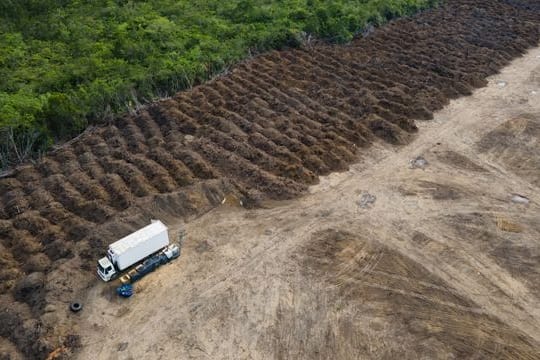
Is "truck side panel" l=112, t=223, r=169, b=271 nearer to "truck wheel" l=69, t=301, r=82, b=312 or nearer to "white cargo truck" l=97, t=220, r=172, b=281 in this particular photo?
"white cargo truck" l=97, t=220, r=172, b=281

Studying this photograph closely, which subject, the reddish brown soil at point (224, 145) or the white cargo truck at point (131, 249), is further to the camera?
the reddish brown soil at point (224, 145)

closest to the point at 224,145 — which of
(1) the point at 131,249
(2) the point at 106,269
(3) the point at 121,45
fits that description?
(1) the point at 131,249

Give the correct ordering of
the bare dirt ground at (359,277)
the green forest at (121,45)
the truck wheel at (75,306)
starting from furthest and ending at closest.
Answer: the green forest at (121,45) → the truck wheel at (75,306) → the bare dirt ground at (359,277)

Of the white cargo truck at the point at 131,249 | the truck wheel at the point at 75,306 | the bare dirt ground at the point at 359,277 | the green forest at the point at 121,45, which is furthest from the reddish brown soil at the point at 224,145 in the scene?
the bare dirt ground at the point at 359,277

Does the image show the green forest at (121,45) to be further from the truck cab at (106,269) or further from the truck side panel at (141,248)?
the truck side panel at (141,248)

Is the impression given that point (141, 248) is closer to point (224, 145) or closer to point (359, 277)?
point (224, 145)

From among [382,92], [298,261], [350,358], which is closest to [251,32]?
[382,92]
